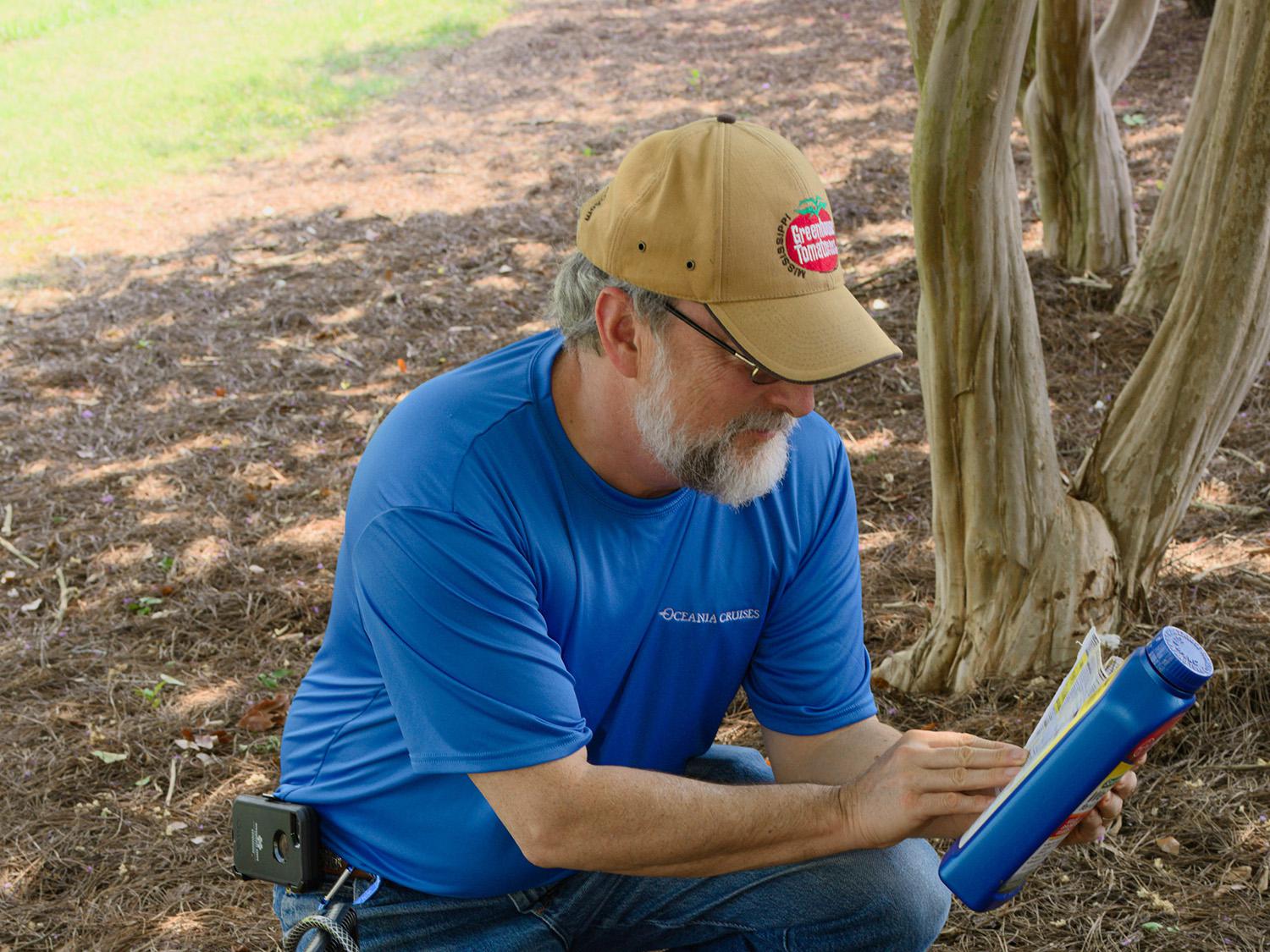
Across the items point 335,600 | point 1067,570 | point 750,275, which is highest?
point 750,275

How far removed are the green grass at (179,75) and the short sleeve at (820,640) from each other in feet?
32.0

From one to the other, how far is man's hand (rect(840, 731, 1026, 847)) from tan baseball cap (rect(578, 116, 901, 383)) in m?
0.64

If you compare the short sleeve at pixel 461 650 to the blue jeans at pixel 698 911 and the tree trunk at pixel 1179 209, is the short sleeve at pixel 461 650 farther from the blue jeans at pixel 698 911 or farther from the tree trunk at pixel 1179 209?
the tree trunk at pixel 1179 209

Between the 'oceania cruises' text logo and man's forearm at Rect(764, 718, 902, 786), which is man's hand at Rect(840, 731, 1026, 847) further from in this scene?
the 'oceania cruises' text logo

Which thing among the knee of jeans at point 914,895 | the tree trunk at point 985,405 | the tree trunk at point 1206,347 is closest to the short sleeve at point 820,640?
the knee of jeans at point 914,895

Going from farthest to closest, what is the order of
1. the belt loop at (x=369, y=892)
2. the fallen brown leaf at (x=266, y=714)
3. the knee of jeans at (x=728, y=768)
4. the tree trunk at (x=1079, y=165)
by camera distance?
the tree trunk at (x=1079, y=165) < the fallen brown leaf at (x=266, y=714) < the knee of jeans at (x=728, y=768) < the belt loop at (x=369, y=892)

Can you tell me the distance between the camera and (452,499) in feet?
6.47

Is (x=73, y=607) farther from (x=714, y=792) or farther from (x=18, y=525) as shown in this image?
(x=714, y=792)

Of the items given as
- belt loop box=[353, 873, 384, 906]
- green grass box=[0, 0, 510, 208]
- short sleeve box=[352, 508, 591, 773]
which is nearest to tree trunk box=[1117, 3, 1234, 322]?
short sleeve box=[352, 508, 591, 773]

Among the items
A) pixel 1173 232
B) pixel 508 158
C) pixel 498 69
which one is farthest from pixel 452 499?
pixel 498 69

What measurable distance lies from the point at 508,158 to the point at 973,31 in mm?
7974

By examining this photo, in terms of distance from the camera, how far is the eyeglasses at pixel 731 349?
1.97m

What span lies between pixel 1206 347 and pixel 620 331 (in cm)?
200

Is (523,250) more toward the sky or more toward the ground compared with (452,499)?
more toward the ground
